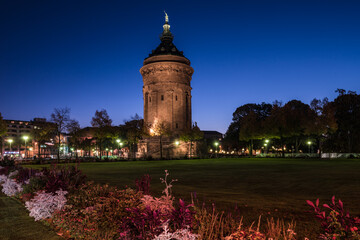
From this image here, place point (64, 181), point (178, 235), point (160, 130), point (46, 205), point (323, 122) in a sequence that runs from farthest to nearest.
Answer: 1. point (160, 130)
2. point (323, 122)
3. point (64, 181)
4. point (46, 205)
5. point (178, 235)

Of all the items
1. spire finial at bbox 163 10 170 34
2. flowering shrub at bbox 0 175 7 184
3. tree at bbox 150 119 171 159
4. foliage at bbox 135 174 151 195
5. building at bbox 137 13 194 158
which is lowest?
flowering shrub at bbox 0 175 7 184

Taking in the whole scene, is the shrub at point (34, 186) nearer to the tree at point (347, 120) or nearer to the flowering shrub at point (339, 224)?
the flowering shrub at point (339, 224)

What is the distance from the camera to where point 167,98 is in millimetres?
73562

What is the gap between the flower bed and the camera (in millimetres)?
4242

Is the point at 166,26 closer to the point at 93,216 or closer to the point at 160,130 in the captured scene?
the point at 160,130

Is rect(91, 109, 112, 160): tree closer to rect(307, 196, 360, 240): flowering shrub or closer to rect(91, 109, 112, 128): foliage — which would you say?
rect(91, 109, 112, 128): foliage

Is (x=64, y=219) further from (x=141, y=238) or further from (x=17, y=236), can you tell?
(x=141, y=238)

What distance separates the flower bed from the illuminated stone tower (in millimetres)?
62313

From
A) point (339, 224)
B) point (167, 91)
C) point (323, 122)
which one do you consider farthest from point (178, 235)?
point (167, 91)

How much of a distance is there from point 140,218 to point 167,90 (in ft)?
228

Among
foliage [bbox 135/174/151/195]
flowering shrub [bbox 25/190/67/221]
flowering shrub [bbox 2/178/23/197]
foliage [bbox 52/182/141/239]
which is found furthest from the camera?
flowering shrub [bbox 2/178/23/197]

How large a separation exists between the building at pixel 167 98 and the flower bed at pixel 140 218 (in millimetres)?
59034

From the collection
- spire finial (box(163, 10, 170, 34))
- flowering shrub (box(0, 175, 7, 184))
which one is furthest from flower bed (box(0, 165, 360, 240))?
spire finial (box(163, 10, 170, 34))

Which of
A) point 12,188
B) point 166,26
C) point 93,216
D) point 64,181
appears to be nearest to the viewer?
point 93,216
